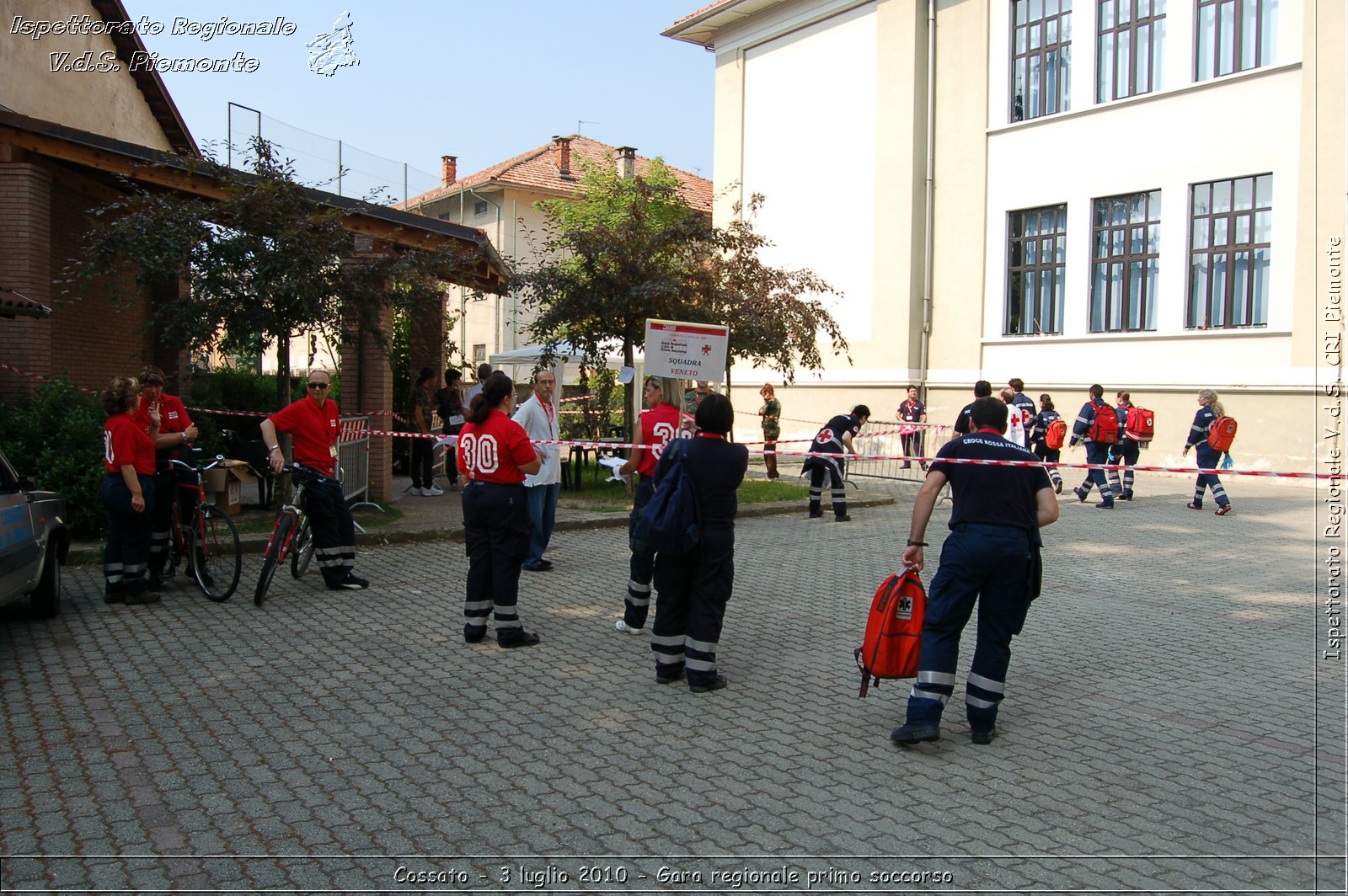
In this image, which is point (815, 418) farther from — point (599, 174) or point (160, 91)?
point (599, 174)

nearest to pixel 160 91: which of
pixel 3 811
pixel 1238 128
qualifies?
pixel 3 811

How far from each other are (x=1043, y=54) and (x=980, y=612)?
883 inches

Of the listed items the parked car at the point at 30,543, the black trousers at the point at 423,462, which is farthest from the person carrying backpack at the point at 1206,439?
the parked car at the point at 30,543

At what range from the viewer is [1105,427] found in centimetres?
1603

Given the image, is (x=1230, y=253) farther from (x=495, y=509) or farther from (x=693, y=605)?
(x=495, y=509)

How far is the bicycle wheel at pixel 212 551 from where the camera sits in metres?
8.15

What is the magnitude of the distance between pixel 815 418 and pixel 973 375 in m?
5.03

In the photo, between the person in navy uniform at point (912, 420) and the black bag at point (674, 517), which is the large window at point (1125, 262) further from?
the black bag at point (674, 517)

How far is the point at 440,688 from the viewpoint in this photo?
593cm

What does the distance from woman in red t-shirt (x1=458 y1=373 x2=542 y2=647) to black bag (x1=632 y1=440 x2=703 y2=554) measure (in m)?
1.09

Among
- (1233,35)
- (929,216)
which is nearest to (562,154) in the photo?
(929,216)

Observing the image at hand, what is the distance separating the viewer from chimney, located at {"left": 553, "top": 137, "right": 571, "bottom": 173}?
50750 mm

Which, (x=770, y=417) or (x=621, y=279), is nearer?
(x=621, y=279)

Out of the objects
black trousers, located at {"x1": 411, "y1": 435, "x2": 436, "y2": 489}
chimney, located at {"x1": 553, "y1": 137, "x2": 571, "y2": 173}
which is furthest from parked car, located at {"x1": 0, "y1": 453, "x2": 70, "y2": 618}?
chimney, located at {"x1": 553, "y1": 137, "x2": 571, "y2": 173}
